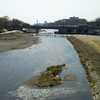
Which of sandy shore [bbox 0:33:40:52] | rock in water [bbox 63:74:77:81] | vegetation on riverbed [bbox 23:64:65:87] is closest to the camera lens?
vegetation on riverbed [bbox 23:64:65:87]

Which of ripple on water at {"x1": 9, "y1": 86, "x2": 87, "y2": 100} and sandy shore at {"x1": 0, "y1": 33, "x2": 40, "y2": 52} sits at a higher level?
sandy shore at {"x1": 0, "y1": 33, "x2": 40, "y2": 52}

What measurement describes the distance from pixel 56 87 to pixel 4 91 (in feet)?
20.2

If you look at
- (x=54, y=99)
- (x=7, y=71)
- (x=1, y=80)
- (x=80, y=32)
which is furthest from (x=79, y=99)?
(x=80, y=32)

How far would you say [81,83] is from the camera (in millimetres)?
24234

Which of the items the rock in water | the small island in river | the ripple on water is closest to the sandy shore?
the small island in river

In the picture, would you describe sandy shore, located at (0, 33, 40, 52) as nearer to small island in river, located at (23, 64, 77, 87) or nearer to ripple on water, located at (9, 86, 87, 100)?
small island in river, located at (23, 64, 77, 87)

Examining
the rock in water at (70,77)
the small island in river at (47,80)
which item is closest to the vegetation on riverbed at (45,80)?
the small island in river at (47,80)

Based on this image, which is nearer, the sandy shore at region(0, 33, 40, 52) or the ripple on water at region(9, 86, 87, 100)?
the ripple on water at region(9, 86, 87, 100)

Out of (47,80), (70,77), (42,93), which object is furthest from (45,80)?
(70,77)

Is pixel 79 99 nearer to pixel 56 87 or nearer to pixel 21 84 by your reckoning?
pixel 56 87

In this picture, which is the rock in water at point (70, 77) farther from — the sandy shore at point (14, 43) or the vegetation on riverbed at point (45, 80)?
the sandy shore at point (14, 43)

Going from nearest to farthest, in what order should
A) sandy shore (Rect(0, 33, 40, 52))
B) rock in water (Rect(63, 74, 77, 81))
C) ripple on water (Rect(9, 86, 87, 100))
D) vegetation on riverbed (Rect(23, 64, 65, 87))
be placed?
1. ripple on water (Rect(9, 86, 87, 100))
2. vegetation on riverbed (Rect(23, 64, 65, 87))
3. rock in water (Rect(63, 74, 77, 81))
4. sandy shore (Rect(0, 33, 40, 52))

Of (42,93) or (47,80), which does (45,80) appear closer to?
(47,80)

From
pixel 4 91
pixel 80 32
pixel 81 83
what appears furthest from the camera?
pixel 80 32
